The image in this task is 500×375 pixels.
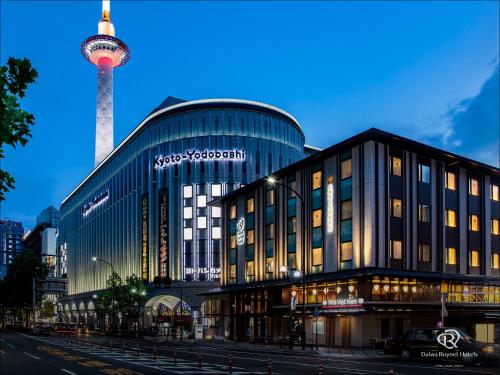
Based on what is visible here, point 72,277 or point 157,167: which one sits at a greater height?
point 157,167

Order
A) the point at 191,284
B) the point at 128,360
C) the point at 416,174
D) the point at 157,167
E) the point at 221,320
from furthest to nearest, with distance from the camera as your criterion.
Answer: the point at 157,167 → the point at 191,284 → the point at 221,320 → the point at 416,174 → the point at 128,360

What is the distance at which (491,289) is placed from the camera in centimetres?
5941

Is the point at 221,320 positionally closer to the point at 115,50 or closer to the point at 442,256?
the point at 442,256

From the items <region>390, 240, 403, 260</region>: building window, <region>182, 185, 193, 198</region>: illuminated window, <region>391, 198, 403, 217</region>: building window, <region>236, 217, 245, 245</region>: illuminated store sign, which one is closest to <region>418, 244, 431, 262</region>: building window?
<region>390, 240, 403, 260</region>: building window

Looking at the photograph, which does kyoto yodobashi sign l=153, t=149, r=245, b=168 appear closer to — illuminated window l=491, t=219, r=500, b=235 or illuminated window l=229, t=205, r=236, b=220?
illuminated window l=229, t=205, r=236, b=220

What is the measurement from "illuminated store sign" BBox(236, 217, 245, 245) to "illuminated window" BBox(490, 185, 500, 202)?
2742 cm

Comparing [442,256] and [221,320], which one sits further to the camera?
[221,320]

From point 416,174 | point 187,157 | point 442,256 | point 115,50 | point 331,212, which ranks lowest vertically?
point 442,256

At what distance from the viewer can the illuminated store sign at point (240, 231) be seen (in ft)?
236

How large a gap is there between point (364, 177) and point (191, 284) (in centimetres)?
4934

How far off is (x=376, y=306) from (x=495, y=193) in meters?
22.9

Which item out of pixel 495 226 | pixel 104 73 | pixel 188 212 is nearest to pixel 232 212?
pixel 188 212

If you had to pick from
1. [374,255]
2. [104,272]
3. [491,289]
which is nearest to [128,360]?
[374,255]

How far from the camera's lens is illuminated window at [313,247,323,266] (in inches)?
2254
